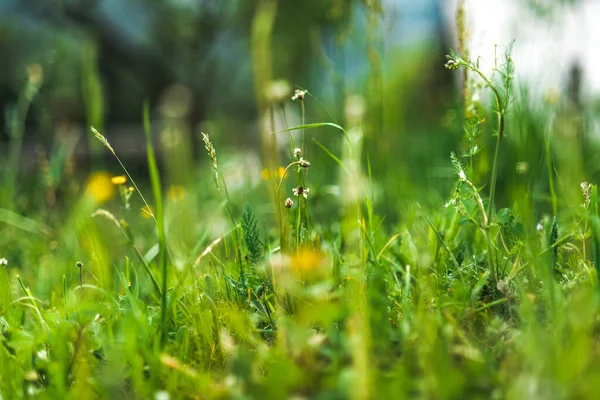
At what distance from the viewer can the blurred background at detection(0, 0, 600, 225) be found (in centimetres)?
175

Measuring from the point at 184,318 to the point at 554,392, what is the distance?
0.60m

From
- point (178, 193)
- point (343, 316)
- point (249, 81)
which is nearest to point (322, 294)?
point (343, 316)

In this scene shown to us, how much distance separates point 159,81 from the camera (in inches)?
314

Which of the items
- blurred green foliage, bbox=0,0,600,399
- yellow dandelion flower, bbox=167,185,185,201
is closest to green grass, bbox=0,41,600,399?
blurred green foliage, bbox=0,0,600,399

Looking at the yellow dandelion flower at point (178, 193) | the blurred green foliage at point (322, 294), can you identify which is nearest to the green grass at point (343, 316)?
the blurred green foliage at point (322, 294)

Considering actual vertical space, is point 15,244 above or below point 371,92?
below

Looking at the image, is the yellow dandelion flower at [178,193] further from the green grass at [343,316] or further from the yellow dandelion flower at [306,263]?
the yellow dandelion flower at [306,263]

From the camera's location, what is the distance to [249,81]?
1162 centimetres

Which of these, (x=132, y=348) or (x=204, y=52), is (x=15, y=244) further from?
(x=204, y=52)

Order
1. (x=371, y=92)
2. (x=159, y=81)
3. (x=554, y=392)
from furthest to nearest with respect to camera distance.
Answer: (x=159, y=81)
(x=371, y=92)
(x=554, y=392)

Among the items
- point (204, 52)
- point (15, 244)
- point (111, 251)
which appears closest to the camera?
point (111, 251)

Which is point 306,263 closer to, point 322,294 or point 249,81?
point 322,294

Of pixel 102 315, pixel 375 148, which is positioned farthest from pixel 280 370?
pixel 375 148

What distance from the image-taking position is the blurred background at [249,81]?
5.75 ft
